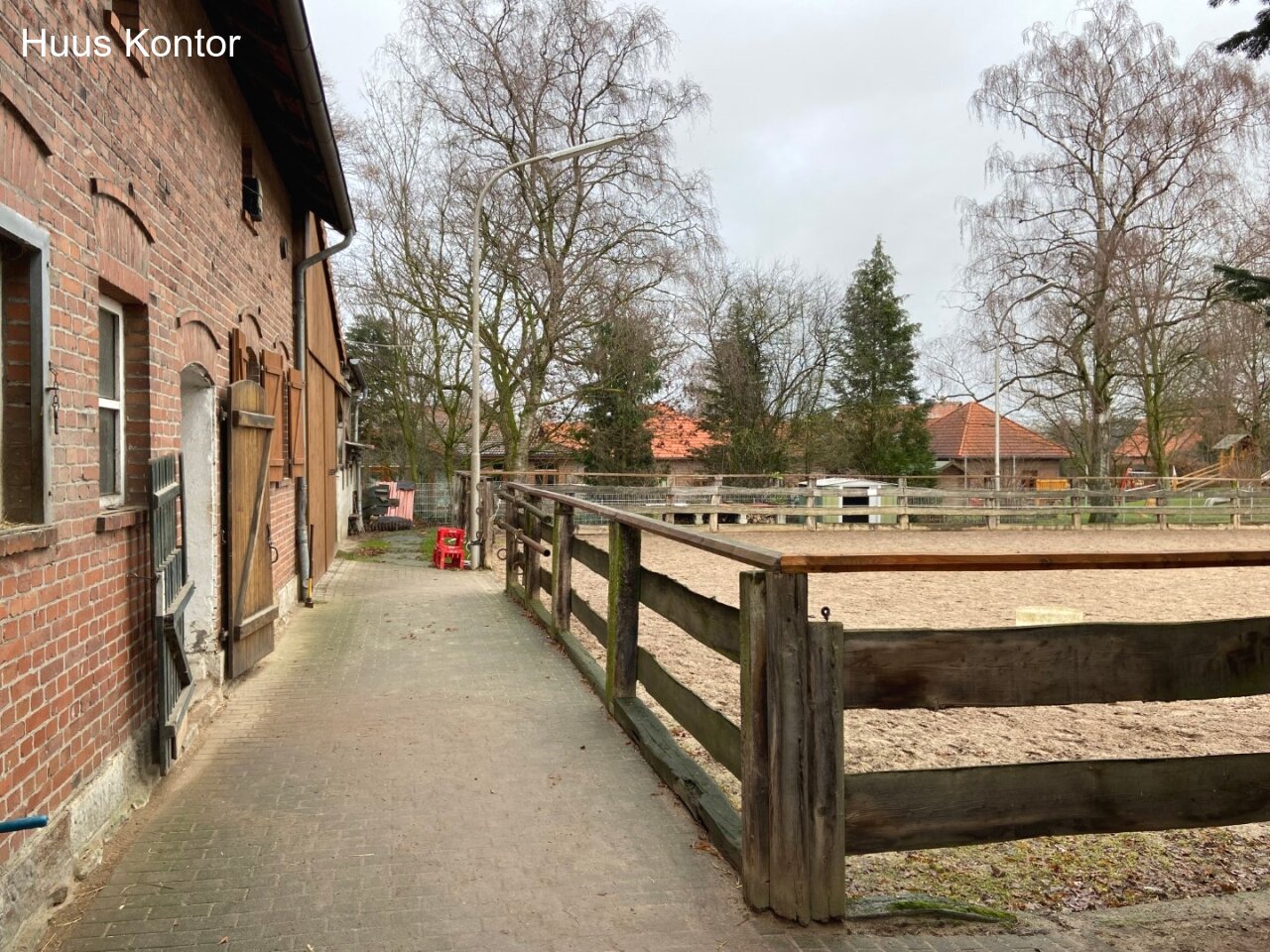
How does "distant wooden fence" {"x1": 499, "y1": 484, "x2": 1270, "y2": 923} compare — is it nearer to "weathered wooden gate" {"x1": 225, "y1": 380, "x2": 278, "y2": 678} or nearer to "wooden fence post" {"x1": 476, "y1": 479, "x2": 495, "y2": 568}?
"weathered wooden gate" {"x1": 225, "y1": 380, "x2": 278, "y2": 678}

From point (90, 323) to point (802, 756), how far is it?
10.0ft

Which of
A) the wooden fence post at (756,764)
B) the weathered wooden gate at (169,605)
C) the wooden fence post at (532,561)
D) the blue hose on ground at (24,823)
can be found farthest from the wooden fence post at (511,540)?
the blue hose on ground at (24,823)

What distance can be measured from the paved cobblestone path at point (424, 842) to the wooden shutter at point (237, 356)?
7.00 ft

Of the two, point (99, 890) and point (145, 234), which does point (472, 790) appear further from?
point (145, 234)

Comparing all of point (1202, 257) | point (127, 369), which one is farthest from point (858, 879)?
point (1202, 257)

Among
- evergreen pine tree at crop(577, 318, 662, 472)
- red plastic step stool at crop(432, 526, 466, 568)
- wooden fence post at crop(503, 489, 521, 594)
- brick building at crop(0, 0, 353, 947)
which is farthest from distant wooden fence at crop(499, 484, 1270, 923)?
evergreen pine tree at crop(577, 318, 662, 472)

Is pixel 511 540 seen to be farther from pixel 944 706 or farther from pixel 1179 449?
pixel 1179 449

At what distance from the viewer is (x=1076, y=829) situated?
9.75ft

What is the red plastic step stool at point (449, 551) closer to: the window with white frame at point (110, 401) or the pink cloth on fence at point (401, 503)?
the window with white frame at point (110, 401)

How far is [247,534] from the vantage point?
19.6 feet

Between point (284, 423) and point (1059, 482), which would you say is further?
point (1059, 482)

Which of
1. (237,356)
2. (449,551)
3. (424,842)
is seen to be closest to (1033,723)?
(424,842)

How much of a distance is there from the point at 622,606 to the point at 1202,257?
24.2 m

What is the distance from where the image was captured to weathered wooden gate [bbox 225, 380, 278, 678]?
573 centimetres
